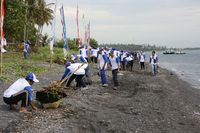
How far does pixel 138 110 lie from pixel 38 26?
4708cm

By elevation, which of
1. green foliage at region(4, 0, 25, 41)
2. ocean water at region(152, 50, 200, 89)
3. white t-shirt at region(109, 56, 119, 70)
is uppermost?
green foliage at region(4, 0, 25, 41)

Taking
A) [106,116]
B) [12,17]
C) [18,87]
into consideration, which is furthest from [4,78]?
[12,17]

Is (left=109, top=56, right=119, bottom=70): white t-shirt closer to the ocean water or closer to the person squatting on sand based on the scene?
the person squatting on sand

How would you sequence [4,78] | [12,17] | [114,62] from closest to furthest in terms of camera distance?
[4,78]
[114,62]
[12,17]

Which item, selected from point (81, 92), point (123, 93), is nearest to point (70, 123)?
point (81, 92)

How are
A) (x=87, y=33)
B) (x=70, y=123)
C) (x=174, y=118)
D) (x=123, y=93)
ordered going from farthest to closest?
(x=87, y=33) < (x=123, y=93) < (x=174, y=118) < (x=70, y=123)

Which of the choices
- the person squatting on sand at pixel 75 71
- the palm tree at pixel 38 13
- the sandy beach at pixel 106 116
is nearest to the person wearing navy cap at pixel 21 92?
the sandy beach at pixel 106 116

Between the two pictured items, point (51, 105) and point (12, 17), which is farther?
point (12, 17)

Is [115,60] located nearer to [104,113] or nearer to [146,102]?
[146,102]

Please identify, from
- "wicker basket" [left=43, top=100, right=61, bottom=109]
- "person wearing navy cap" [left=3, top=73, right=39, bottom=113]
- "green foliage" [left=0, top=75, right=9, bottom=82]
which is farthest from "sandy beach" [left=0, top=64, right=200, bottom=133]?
"green foliage" [left=0, top=75, right=9, bottom=82]

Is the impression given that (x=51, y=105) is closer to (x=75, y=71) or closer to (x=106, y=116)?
(x=106, y=116)

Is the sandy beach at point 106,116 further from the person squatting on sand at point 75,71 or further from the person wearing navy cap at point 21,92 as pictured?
the person squatting on sand at point 75,71

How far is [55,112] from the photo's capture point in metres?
12.4

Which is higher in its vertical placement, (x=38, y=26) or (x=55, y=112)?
(x=38, y=26)
